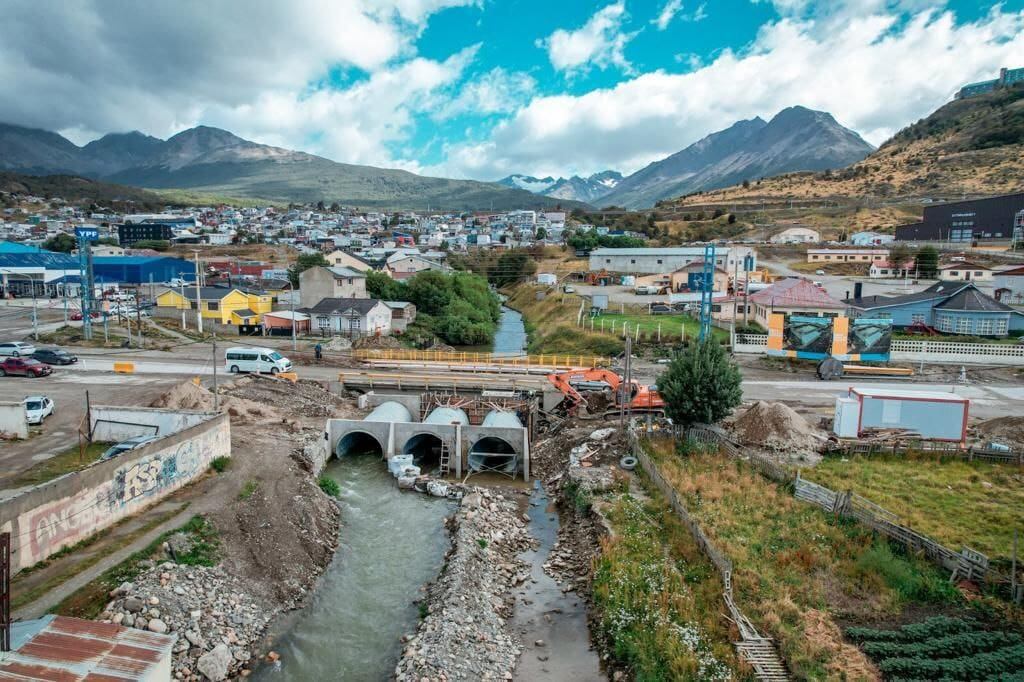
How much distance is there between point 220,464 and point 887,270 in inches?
3117

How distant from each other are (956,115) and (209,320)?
621ft

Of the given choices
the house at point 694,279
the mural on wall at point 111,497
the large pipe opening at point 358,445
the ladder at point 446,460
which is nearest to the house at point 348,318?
the large pipe opening at point 358,445

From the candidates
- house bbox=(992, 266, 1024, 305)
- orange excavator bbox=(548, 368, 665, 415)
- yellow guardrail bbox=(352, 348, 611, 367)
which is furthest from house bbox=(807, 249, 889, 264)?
orange excavator bbox=(548, 368, 665, 415)

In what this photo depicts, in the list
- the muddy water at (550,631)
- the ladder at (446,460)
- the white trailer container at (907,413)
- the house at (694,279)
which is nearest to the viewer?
the muddy water at (550,631)

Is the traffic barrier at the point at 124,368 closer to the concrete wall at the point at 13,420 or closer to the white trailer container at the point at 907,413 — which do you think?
the concrete wall at the point at 13,420

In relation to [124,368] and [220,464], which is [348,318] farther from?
[220,464]

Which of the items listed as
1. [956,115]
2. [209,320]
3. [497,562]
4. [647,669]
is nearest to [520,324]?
[209,320]

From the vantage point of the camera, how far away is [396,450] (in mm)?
29141

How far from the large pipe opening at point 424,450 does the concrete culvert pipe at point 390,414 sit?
1.26m

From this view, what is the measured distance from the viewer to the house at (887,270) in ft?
238

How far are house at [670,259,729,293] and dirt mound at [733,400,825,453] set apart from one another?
4106cm

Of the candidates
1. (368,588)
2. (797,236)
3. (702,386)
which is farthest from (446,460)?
(797,236)

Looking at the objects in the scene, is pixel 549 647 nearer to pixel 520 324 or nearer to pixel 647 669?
pixel 647 669

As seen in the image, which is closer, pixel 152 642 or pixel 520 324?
pixel 152 642
